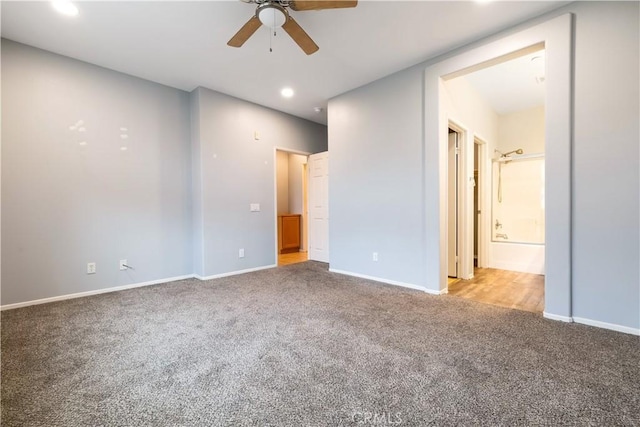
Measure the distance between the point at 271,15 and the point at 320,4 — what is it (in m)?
0.40

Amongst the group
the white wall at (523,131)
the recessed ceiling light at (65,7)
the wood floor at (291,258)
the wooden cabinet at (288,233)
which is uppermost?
the recessed ceiling light at (65,7)

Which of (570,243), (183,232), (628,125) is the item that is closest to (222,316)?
(183,232)

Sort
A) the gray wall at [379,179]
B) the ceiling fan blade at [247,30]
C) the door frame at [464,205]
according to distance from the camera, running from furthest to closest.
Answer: the door frame at [464,205], the gray wall at [379,179], the ceiling fan blade at [247,30]

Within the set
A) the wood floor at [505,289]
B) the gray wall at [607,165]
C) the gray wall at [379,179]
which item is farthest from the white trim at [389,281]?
the gray wall at [607,165]

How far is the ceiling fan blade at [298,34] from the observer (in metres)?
2.14

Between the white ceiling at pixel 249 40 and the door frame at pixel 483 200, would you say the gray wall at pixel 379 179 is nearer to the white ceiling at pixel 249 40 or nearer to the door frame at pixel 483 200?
the white ceiling at pixel 249 40

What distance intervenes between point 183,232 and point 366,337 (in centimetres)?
315

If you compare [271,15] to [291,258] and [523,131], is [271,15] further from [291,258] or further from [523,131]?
[523,131]

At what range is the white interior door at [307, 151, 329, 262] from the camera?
5.26m

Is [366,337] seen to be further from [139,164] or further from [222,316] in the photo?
[139,164]

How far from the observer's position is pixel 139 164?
12.1ft

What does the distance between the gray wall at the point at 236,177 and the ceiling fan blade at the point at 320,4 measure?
8.16 ft

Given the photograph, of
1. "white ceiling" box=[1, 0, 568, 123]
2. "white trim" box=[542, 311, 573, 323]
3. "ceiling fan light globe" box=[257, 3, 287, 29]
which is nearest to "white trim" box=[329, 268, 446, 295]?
"white trim" box=[542, 311, 573, 323]

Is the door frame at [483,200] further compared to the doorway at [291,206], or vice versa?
the doorway at [291,206]
